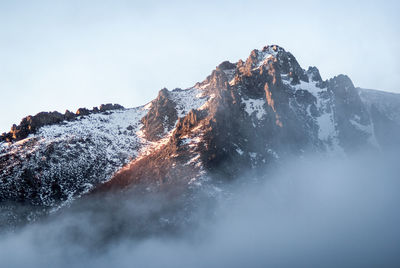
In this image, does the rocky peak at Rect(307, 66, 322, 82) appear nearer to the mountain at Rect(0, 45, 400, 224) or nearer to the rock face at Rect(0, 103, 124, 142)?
the mountain at Rect(0, 45, 400, 224)

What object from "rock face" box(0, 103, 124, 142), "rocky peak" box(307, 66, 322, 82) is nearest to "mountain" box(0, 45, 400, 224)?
"rock face" box(0, 103, 124, 142)

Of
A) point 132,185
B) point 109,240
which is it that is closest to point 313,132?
point 132,185

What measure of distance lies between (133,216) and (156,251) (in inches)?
496

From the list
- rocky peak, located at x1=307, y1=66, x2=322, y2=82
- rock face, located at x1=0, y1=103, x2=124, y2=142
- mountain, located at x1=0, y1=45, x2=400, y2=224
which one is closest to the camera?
mountain, located at x1=0, y1=45, x2=400, y2=224

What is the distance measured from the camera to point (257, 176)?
122562mm

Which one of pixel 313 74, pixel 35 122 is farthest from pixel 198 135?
pixel 313 74

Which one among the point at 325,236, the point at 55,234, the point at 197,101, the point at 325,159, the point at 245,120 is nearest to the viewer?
the point at 55,234

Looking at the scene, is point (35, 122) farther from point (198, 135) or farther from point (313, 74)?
point (313, 74)

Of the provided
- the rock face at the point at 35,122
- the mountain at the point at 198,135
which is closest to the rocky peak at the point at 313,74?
the mountain at the point at 198,135

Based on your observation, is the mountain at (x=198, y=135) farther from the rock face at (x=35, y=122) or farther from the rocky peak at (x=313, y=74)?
the rocky peak at (x=313, y=74)

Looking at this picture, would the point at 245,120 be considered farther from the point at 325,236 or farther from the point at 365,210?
the point at 365,210

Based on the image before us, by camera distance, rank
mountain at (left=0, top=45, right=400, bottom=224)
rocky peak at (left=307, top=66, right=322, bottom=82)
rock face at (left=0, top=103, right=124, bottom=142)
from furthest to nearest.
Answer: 1. rocky peak at (left=307, top=66, right=322, bottom=82)
2. rock face at (left=0, top=103, right=124, bottom=142)
3. mountain at (left=0, top=45, right=400, bottom=224)

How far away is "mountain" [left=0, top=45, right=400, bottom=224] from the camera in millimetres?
112062

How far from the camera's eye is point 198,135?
126062mm
